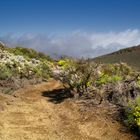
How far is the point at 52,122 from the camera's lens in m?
14.0

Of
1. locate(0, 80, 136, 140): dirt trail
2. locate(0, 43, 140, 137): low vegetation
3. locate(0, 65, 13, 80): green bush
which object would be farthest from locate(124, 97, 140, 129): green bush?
locate(0, 65, 13, 80): green bush

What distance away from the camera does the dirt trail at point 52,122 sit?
12336mm

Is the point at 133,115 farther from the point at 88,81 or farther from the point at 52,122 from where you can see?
the point at 88,81

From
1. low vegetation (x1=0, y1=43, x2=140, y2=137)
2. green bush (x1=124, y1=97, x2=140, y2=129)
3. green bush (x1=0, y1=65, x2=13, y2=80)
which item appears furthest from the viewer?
green bush (x1=0, y1=65, x2=13, y2=80)

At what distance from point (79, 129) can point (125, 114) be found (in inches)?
81.7

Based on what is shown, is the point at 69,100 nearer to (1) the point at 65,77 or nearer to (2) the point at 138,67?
(1) the point at 65,77

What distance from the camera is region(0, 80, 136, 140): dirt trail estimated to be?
40.5 feet

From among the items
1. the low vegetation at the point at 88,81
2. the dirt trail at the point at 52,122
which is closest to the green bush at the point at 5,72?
the low vegetation at the point at 88,81

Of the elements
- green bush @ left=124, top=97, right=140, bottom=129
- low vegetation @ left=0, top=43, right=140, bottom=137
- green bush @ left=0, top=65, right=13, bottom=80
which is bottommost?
green bush @ left=124, top=97, right=140, bottom=129

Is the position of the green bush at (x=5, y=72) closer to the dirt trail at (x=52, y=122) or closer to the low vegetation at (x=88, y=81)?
the low vegetation at (x=88, y=81)

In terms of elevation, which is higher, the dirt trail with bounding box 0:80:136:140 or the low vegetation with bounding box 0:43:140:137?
the low vegetation with bounding box 0:43:140:137

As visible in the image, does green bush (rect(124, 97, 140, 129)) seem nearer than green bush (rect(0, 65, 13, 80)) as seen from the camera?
Yes

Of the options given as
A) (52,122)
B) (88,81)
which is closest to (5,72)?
(88,81)

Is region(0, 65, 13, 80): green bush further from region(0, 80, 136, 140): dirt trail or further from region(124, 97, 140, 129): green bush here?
region(124, 97, 140, 129): green bush
